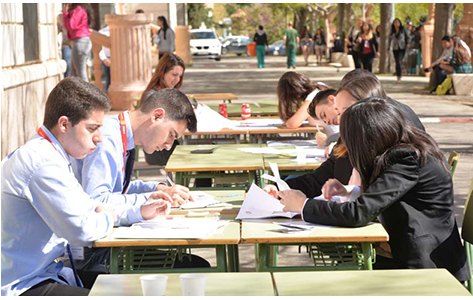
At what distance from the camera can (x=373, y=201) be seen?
4.11 m

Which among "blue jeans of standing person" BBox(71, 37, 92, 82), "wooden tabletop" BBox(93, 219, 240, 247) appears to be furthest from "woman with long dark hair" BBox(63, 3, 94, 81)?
"wooden tabletop" BBox(93, 219, 240, 247)

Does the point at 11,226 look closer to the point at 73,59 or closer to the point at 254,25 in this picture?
the point at 73,59

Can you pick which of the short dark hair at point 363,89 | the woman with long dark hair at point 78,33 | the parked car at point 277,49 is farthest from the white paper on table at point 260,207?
the parked car at point 277,49

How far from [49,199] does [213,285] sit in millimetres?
856

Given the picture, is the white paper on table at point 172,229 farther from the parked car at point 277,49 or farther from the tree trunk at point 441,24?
the parked car at point 277,49

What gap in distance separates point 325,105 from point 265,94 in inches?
632

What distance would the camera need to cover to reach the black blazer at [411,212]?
412 cm

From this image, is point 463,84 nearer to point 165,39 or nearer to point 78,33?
point 165,39

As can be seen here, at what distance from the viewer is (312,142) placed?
25.0 feet

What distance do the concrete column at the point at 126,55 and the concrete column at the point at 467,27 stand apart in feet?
32.7

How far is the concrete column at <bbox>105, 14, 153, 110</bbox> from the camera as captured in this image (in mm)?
18375

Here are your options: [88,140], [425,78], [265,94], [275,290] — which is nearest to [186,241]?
[88,140]

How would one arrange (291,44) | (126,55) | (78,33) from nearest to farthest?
1. (78,33)
2. (126,55)
3. (291,44)

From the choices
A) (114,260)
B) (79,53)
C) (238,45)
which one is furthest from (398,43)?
(238,45)
